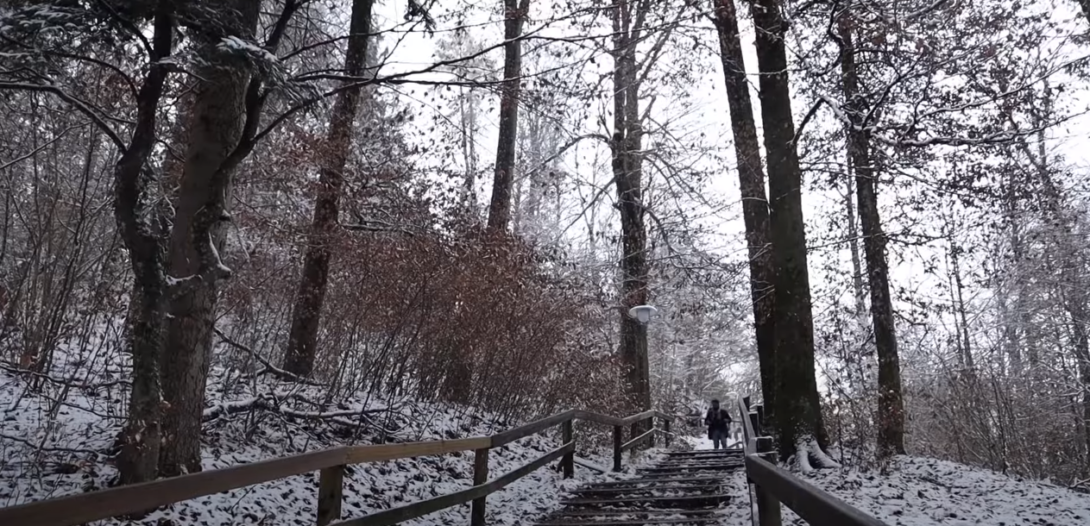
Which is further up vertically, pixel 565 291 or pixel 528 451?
pixel 565 291

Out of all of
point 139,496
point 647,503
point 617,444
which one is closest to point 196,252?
point 139,496

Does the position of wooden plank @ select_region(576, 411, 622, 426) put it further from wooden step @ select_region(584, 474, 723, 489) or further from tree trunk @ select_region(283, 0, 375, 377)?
tree trunk @ select_region(283, 0, 375, 377)

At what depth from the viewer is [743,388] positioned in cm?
5678

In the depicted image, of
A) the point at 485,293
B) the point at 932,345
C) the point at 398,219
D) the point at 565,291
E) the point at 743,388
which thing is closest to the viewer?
the point at 485,293

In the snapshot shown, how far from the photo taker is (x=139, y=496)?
282cm

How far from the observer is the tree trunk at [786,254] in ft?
30.5

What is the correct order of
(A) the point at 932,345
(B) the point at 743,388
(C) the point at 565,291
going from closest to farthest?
(C) the point at 565,291
(A) the point at 932,345
(B) the point at 743,388

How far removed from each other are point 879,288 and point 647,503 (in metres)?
6.45

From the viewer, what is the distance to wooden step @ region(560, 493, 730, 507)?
312 inches

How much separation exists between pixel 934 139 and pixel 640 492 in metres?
5.38

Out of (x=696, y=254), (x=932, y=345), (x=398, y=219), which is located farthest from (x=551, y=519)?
(x=932, y=345)

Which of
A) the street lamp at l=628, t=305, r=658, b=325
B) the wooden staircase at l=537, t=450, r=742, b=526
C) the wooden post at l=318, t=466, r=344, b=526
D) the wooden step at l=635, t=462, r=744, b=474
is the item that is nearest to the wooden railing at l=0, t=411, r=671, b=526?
the wooden post at l=318, t=466, r=344, b=526

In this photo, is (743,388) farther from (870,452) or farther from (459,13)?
(459,13)

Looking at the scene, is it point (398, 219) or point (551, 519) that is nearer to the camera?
point (551, 519)
